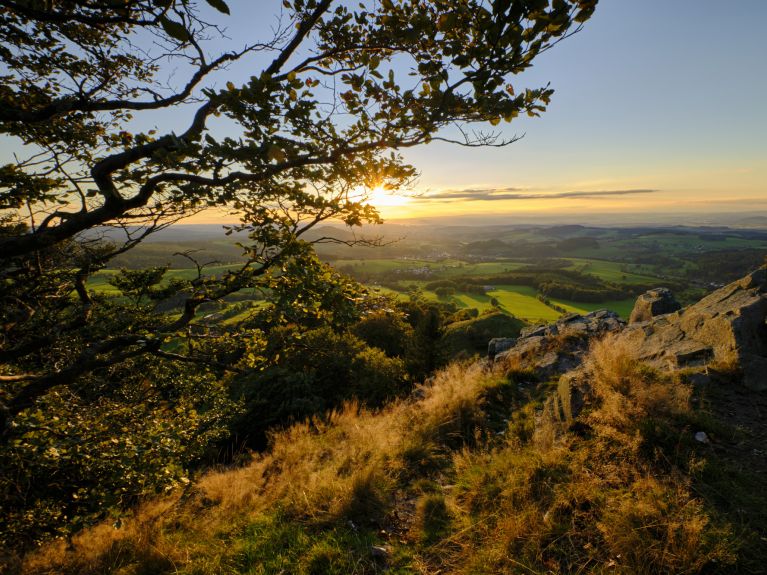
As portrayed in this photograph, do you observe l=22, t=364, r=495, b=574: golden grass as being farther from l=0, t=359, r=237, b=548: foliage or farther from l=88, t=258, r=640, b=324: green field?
l=88, t=258, r=640, b=324: green field

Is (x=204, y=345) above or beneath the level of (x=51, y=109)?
beneath

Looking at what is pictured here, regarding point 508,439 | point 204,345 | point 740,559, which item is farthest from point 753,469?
point 204,345

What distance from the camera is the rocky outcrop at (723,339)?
21.3ft

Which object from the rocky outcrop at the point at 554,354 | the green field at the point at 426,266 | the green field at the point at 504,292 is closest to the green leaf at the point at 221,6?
the rocky outcrop at the point at 554,354

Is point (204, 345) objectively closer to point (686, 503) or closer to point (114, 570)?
point (114, 570)

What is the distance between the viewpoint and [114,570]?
437 cm

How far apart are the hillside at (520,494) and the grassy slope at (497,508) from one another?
2cm

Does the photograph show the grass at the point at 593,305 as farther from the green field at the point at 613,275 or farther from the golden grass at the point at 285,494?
the golden grass at the point at 285,494

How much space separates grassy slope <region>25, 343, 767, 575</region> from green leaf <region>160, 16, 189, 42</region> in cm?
540

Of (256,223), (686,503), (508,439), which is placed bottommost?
(508,439)

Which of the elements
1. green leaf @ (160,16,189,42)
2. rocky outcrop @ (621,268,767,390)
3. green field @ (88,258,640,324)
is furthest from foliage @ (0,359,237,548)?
green field @ (88,258,640,324)

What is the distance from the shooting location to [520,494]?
425cm

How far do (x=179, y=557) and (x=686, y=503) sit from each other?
6.31 meters

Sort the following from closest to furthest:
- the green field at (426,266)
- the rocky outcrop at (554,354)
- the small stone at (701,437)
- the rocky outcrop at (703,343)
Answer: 1. the small stone at (701,437)
2. the rocky outcrop at (703,343)
3. the rocky outcrop at (554,354)
4. the green field at (426,266)
